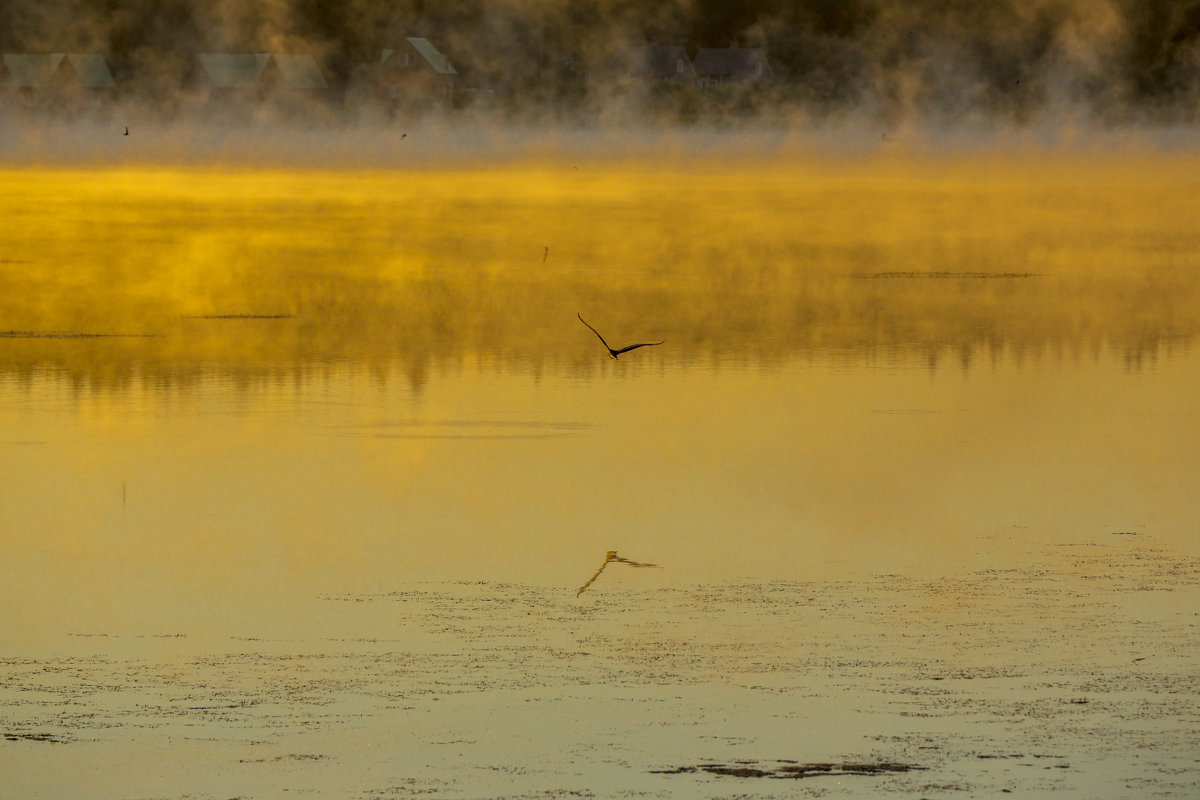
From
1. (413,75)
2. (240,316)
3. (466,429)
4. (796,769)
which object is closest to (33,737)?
(796,769)

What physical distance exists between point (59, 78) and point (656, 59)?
23966 millimetres

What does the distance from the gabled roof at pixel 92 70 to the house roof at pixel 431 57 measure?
11.0 metres

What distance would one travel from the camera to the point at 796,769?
8102 millimetres

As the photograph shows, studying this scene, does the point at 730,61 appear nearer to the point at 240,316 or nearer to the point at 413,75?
the point at 413,75

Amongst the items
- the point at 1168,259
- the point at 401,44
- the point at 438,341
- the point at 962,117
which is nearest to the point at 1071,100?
the point at 962,117

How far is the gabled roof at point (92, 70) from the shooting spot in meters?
88.2

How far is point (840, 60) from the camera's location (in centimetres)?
8075

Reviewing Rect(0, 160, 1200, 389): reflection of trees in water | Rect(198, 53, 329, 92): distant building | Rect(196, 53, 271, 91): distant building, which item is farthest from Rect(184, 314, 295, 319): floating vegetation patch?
Rect(196, 53, 271, 91): distant building

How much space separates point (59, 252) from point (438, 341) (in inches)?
430

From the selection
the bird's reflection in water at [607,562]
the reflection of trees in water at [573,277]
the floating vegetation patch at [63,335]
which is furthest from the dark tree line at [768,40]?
the bird's reflection in water at [607,562]

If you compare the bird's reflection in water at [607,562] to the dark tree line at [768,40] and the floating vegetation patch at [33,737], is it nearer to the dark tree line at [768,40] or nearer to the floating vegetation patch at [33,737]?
the floating vegetation patch at [33,737]

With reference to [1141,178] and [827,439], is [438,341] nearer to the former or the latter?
[827,439]

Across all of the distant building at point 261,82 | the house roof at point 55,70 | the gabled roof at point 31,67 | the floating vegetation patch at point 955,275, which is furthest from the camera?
the gabled roof at point 31,67

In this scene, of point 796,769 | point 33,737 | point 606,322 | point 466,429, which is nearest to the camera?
point 796,769
